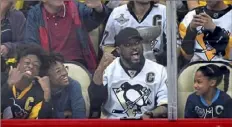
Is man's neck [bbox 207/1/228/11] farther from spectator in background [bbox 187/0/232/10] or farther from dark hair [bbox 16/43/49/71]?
dark hair [bbox 16/43/49/71]

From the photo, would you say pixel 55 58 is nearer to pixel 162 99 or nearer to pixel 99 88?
pixel 99 88

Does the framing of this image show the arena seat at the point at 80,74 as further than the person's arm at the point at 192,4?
No

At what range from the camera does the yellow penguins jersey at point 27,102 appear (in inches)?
201

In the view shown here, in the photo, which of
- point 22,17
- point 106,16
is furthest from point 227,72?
point 22,17

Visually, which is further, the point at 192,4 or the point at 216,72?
the point at 192,4

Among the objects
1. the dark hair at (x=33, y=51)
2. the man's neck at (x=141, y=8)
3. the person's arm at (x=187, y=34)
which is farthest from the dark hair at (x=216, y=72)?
the dark hair at (x=33, y=51)

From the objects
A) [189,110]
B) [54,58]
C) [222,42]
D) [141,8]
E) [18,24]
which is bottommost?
[189,110]

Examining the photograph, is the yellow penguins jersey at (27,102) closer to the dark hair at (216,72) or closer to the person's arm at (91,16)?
the person's arm at (91,16)

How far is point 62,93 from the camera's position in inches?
202

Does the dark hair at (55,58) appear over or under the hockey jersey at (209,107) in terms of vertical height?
over

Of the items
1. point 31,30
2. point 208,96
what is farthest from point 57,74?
point 208,96

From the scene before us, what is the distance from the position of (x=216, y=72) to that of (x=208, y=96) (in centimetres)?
16

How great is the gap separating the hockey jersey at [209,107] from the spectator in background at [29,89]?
91 centimetres

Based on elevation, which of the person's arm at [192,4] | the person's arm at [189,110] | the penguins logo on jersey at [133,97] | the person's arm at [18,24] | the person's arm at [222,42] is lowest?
the person's arm at [189,110]
